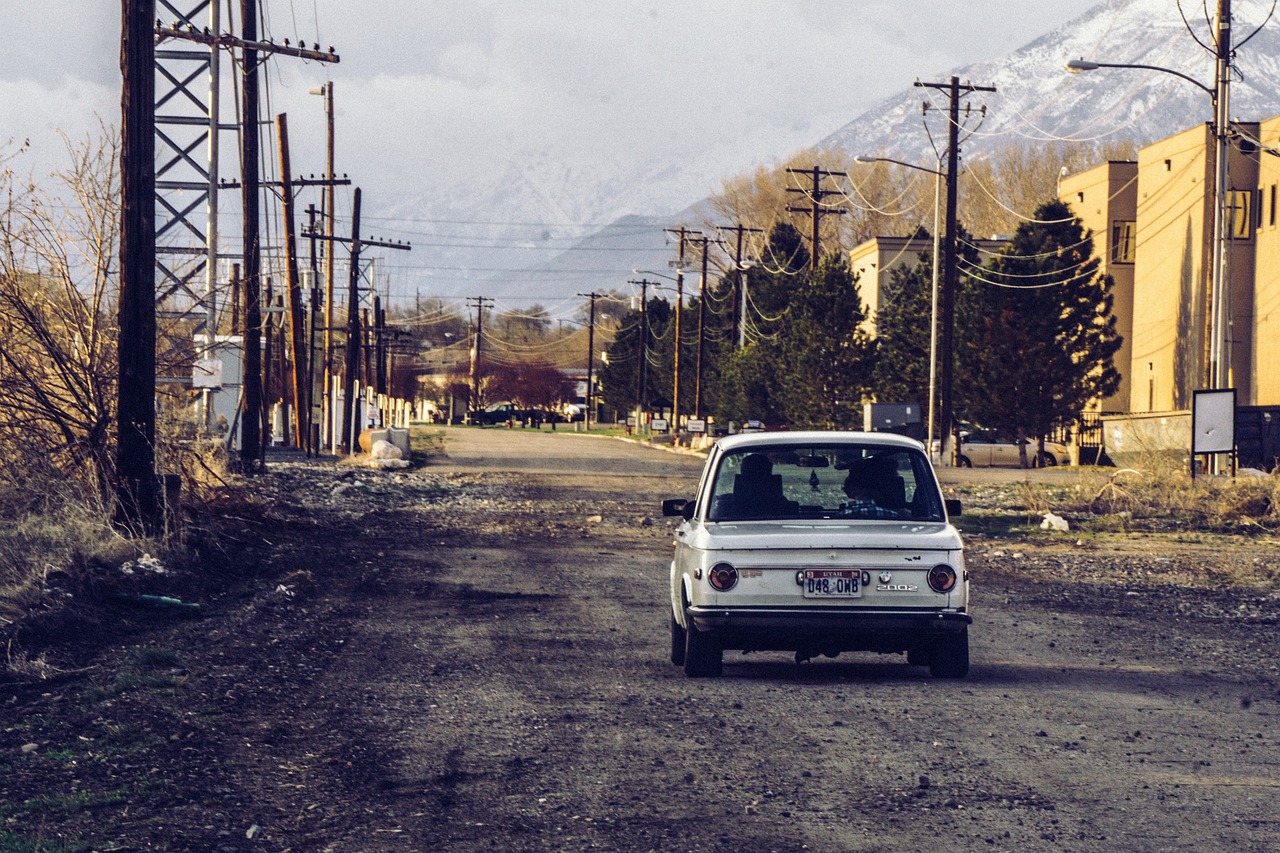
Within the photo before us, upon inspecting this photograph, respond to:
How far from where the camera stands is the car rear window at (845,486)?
34.2 ft

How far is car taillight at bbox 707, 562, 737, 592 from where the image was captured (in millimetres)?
9547

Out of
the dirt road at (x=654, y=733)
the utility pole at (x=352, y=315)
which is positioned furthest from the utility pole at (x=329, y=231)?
the dirt road at (x=654, y=733)

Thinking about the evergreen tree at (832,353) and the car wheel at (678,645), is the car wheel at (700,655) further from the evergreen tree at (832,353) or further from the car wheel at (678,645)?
the evergreen tree at (832,353)

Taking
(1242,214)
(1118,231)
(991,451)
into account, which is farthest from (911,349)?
(1242,214)

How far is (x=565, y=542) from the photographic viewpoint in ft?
72.3

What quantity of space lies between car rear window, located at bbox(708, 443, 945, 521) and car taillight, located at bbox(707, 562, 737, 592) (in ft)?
2.77

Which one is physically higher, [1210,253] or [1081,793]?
[1210,253]

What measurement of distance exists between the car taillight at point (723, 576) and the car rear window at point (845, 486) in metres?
0.85

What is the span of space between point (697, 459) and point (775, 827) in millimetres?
50598

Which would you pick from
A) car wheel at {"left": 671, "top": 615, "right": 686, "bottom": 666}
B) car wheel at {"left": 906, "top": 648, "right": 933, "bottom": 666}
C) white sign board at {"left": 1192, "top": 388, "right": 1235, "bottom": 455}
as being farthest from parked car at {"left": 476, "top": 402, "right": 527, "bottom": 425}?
car wheel at {"left": 906, "top": 648, "right": 933, "bottom": 666}

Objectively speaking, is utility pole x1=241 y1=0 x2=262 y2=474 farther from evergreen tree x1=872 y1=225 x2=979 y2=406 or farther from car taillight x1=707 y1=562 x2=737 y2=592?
evergreen tree x1=872 y1=225 x2=979 y2=406

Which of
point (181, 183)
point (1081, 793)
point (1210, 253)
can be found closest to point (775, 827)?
point (1081, 793)

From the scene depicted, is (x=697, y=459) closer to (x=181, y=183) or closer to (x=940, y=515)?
(x=181, y=183)

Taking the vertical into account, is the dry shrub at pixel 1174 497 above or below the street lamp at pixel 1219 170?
below
